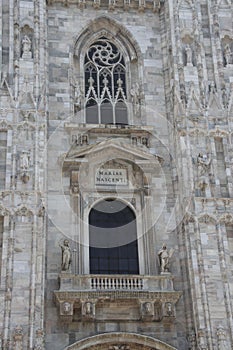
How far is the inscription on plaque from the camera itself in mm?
18359

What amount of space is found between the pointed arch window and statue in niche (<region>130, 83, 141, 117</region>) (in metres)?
0.26

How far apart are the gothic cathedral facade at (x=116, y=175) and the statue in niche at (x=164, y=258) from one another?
0.04 meters

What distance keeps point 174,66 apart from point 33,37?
4145mm

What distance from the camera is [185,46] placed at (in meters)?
20.2

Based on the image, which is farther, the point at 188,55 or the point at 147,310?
the point at 188,55

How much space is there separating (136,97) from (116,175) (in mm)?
2649

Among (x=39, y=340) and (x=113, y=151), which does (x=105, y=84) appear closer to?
(x=113, y=151)

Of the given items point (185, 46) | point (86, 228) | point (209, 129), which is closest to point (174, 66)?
point (185, 46)

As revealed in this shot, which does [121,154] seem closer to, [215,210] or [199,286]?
[215,210]

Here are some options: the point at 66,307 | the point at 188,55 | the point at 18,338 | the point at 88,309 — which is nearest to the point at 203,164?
the point at 188,55

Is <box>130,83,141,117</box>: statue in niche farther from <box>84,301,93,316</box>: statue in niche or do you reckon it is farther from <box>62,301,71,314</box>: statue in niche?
<box>62,301,71,314</box>: statue in niche

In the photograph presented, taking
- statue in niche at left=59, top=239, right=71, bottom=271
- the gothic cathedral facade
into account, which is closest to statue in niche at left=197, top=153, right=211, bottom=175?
the gothic cathedral facade

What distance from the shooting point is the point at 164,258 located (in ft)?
55.6

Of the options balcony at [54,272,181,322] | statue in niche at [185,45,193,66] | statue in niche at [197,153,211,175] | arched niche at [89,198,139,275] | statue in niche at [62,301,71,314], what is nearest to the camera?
statue in niche at [62,301,71,314]
